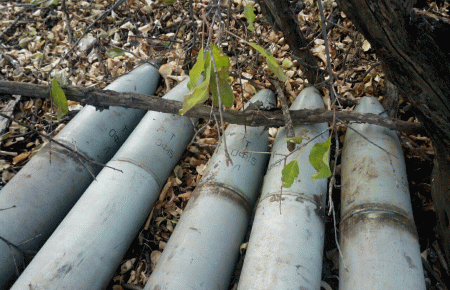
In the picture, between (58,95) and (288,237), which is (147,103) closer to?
(58,95)

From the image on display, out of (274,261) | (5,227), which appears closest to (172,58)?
(5,227)

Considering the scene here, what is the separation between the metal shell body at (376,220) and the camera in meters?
1.50

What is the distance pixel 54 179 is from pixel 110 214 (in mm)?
467

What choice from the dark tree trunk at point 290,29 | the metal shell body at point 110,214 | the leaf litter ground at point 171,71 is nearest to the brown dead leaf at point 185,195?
the leaf litter ground at point 171,71

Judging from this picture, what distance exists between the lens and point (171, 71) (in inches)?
111

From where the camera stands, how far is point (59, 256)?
66.0 inches

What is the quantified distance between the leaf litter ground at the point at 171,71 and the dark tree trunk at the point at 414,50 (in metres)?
0.31

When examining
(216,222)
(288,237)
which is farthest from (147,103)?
(288,237)

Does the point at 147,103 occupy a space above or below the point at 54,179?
above

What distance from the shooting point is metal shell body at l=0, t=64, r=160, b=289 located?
189 cm

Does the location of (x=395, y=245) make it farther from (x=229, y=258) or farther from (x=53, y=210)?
(x=53, y=210)

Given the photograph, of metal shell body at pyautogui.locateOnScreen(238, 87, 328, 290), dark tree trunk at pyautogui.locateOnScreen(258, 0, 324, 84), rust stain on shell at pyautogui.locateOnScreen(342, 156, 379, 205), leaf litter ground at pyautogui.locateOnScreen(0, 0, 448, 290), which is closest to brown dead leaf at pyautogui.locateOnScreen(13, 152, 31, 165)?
leaf litter ground at pyautogui.locateOnScreen(0, 0, 448, 290)

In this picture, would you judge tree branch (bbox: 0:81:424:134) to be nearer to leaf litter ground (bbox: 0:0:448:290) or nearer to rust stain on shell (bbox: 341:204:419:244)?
leaf litter ground (bbox: 0:0:448:290)

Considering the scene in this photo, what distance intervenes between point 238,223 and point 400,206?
0.75 m
